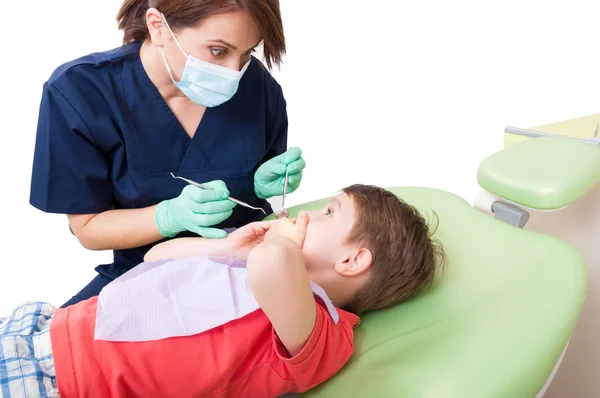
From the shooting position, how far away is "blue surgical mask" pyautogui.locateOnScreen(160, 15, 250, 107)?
1312 millimetres

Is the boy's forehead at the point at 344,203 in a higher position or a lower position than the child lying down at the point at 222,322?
higher

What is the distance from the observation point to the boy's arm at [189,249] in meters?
1.36

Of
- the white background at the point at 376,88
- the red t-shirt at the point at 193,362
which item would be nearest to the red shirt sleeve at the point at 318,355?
the red t-shirt at the point at 193,362

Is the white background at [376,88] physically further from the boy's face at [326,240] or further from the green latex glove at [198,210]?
the boy's face at [326,240]

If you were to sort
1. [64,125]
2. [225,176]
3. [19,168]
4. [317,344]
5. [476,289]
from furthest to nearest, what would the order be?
[19,168]
[225,176]
[64,125]
[476,289]
[317,344]

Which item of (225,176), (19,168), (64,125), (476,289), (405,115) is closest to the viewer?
(476,289)

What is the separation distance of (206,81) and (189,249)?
442 millimetres

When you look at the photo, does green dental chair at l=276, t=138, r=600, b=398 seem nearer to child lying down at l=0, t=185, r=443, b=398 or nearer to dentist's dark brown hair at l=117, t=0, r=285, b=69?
child lying down at l=0, t=185, r=443, b=398

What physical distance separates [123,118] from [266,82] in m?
0.46

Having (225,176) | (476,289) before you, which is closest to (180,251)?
(225,176)

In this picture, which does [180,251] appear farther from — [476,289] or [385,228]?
[476,289]

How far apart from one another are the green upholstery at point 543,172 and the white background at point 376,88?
3.94ft

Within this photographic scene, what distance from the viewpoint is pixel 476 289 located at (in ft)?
4.07

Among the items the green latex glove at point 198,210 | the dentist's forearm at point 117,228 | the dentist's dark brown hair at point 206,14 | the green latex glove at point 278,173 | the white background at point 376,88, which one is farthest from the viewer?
the white background at point 376,88
